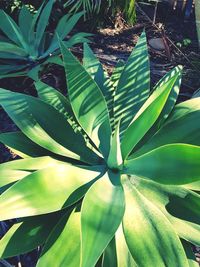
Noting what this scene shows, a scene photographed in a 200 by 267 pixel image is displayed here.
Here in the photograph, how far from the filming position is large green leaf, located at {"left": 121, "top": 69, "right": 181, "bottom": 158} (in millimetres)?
1036

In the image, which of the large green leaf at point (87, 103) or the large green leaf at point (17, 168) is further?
the large green leaf at point (87, 103)

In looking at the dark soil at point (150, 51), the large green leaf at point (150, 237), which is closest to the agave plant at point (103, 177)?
the large green leaf at point (150, 237)

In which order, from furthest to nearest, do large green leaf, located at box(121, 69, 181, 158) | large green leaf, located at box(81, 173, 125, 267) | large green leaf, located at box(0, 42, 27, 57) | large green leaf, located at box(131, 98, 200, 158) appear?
large green leaf, located at box(0, 42, 27, 57) < large green leaf, located at box(131, 98, 200, 158) < large green leaf, located at box(121, 69, 181, 158) < large green leaf, located at box(81, 173, 125, 267)

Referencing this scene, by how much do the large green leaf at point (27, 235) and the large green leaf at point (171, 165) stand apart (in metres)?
0.30

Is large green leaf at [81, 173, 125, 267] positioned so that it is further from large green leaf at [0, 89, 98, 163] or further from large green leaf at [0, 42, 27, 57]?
large green leaf at [0, 42, 27, 57]

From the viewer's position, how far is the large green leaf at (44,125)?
1.17 meters

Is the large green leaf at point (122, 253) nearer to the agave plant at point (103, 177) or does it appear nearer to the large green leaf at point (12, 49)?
the agave plant at point (103, 177)

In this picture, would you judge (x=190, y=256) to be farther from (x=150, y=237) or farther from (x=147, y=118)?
(x=147, y=118)

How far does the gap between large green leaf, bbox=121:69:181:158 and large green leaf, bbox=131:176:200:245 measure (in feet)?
0.45

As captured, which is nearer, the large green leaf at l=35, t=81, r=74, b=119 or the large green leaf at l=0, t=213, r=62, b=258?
the large green leaf at l=0, t=213, r=62, b=258

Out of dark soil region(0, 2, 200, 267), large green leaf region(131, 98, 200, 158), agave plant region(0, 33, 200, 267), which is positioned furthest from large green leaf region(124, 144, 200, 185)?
dark soil region(0, 2, 200, 267)

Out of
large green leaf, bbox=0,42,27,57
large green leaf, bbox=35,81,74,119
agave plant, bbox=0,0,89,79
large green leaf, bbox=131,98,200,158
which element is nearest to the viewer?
large green leaf, bbox=131,98,200,158

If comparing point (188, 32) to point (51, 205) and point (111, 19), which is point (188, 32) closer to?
point (111, 19)

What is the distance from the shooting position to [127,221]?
1.00m
